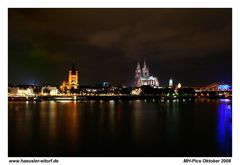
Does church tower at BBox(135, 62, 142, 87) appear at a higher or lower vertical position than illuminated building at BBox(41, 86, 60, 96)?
higher

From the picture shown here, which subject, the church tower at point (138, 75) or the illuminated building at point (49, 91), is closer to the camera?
the illuminated building at point (49, 91)

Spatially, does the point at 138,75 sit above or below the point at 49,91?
above

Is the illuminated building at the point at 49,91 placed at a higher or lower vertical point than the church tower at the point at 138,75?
lower

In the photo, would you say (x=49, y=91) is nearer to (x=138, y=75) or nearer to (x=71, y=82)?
(x=71, y=82)

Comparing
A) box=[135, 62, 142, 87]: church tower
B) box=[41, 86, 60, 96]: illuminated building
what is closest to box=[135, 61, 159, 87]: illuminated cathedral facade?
box=[135, 62, 142, 87]: church tower

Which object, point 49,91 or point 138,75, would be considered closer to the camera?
point 49,91

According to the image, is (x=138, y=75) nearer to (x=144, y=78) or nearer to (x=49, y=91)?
(x=144, y=78)

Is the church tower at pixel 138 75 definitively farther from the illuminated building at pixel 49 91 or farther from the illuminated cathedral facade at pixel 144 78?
the illuminated building at pixel 49 91

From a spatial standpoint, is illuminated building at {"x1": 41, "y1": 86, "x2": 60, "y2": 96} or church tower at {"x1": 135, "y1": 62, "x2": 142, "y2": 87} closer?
illuminated building at {"x1": 41, "y1": 86, "x2": 60, "y2": 96}

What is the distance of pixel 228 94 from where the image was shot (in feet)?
133

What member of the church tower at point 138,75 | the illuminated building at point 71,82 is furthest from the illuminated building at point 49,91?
the church tower at point 138,75

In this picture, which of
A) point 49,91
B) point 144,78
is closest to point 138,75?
point 144,78

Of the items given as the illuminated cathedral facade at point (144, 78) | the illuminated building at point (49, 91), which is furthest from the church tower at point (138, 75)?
the illuminated building at point (49, 91)

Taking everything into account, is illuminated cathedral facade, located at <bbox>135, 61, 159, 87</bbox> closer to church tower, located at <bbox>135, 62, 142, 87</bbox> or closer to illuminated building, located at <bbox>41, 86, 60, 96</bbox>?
church tower, located at <bbox>135, 62, 142, 87</bbox>
